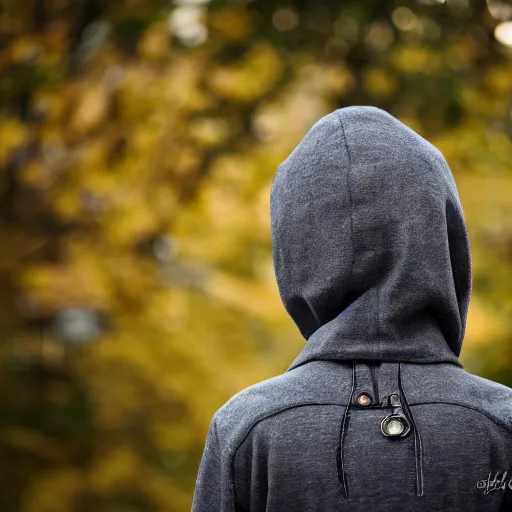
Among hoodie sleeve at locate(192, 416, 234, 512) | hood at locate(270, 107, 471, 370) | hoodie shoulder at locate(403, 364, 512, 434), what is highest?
hood at locate(270, 107, 471, 370)

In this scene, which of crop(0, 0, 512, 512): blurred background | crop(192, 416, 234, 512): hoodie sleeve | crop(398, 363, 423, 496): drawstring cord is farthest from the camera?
crop(0, 0, 512, 512): blurred background

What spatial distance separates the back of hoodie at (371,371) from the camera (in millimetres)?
1602

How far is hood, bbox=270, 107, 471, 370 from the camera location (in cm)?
166

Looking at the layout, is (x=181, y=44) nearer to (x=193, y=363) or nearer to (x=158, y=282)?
(x=158, y=282)

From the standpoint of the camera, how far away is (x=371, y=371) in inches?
65.6

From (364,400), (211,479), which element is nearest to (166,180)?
(211,479)

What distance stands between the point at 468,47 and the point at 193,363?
2250 millimetres

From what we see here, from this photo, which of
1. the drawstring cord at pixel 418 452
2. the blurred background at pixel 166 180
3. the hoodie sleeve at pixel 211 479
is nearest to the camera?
the drawstring cord at pixel 418 452

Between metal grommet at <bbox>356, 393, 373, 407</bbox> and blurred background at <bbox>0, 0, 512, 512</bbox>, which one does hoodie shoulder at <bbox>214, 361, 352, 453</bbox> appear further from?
blurred background at <bbox>0, 0, 512, 512</bbox>

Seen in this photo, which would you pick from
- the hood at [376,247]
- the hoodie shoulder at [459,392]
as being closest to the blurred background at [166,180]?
the hood at [376,247]

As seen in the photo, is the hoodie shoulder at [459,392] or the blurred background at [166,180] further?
the blurred background at [166,180]

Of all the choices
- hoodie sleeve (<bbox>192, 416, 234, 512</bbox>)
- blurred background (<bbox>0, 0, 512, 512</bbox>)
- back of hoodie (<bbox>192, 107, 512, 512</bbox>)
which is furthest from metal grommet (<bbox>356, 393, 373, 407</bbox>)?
blurred background (<bbox>0, 0, 512, 512</bbox>)

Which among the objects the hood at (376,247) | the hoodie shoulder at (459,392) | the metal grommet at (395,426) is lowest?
the metal grommet at (395,426)

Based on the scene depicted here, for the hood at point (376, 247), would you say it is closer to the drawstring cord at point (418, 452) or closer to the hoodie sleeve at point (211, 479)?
the drawstring cord at point (418, 452)
